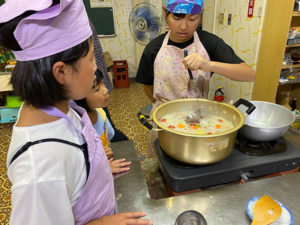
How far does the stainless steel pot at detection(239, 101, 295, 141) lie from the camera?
87 cm

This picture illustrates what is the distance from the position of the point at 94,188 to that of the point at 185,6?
3.14ft

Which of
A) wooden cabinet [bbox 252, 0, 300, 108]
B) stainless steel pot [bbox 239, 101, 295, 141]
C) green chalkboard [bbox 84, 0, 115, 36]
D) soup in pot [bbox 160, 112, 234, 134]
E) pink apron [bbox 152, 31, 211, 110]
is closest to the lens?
stainless steel pot [bbox 239, 101, 295, 141]

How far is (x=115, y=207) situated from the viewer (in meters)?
0.78

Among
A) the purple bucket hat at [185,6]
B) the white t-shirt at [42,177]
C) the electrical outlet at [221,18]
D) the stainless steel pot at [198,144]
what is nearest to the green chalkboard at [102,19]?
the electrical outlet at [221,18]

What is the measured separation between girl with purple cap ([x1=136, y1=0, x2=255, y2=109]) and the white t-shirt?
0.89 meters

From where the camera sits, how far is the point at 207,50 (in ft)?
4.52

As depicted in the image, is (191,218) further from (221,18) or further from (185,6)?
(221,18)

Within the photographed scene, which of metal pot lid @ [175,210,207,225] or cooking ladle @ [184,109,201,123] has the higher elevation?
cooking ladle @ [184,109,201,123]

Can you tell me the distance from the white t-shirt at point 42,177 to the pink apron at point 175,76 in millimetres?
946

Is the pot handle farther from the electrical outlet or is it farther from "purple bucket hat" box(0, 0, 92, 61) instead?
the electrical outlet

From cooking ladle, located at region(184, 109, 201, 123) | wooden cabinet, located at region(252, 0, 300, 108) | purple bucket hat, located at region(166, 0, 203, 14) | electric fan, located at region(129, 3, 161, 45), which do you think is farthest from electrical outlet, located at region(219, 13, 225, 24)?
cooking ladle, located at region(184, 109, 201, 123)

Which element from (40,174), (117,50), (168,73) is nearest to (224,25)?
(168,73)

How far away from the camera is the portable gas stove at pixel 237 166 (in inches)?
31.6

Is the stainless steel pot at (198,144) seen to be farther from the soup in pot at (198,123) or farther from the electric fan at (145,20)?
the electric fan at (145,20)
